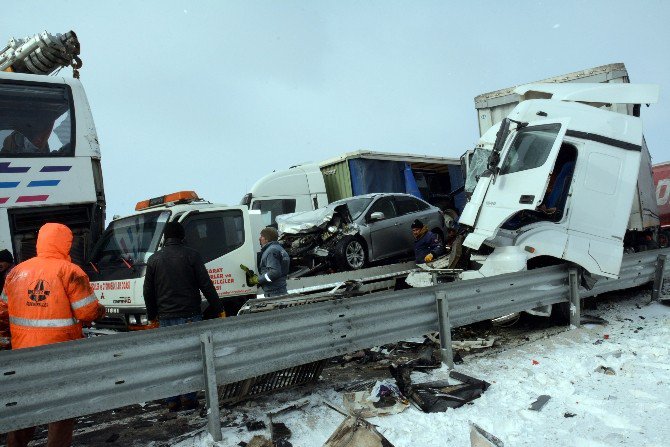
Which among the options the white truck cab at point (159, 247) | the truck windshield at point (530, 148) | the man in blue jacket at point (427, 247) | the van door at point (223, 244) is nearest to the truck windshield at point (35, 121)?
the white truck cab at point (159, 247)

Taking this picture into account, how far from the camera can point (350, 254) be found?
8.51 meters

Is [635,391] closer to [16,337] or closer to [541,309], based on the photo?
[541,309]

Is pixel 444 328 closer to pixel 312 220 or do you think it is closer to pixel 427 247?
pixel 427 247

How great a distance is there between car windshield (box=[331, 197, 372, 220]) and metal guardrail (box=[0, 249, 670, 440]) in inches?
181

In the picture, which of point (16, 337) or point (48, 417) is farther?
point (16, 337)

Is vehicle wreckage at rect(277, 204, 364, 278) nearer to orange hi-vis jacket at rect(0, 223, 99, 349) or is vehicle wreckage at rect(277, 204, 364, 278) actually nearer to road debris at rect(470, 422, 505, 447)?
orange hi-vis jacket at rect(0, 223, 99, 349)

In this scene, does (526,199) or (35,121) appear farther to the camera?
(35,121)

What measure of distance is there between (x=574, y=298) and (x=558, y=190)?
1.45 meters

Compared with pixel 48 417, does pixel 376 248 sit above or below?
below

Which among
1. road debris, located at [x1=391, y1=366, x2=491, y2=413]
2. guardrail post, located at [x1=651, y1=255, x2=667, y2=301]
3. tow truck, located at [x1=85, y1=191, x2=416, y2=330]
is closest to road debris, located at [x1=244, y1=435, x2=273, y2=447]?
road debris, located at [x1=391, y1=366, x2=491, y2=413]

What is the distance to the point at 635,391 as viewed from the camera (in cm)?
366

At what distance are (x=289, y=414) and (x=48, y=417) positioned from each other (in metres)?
1.53

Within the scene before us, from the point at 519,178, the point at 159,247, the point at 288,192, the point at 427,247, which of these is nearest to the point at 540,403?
the point at 519,178

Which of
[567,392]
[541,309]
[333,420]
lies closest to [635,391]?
[567,392]
